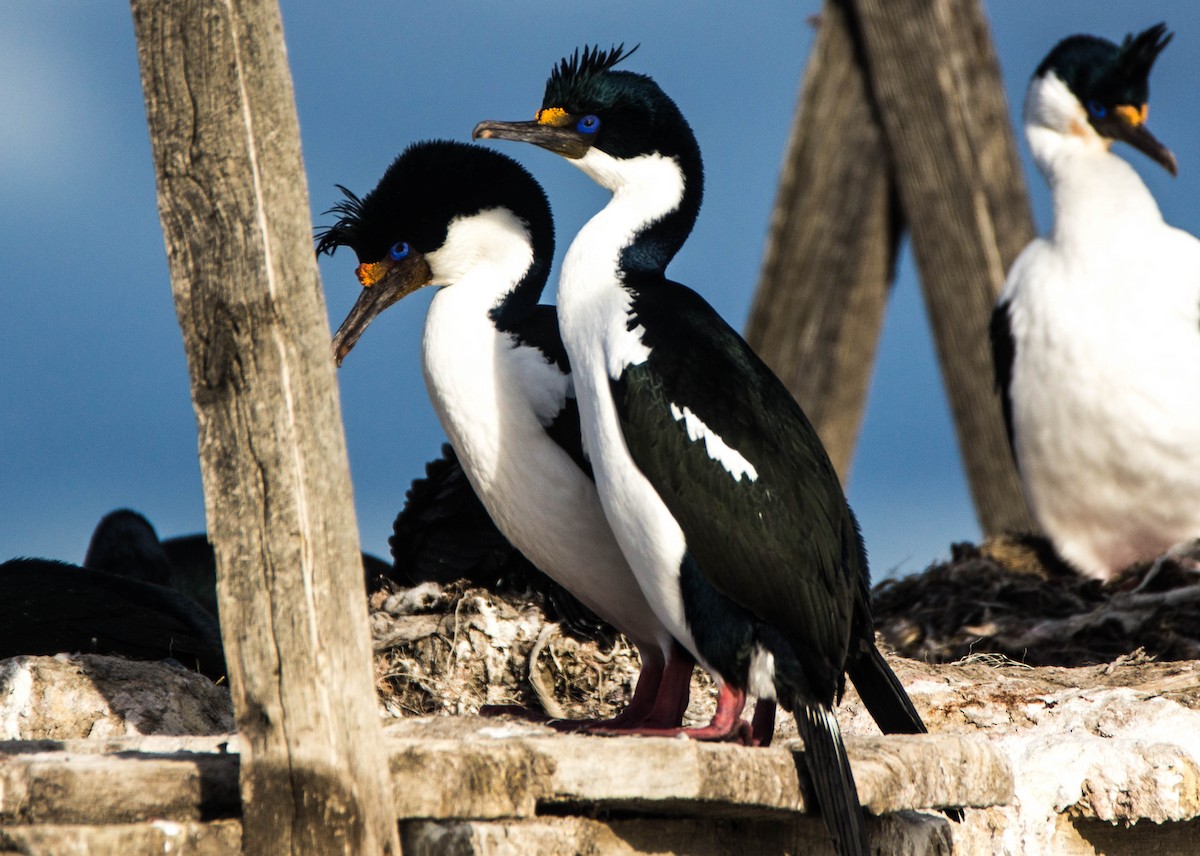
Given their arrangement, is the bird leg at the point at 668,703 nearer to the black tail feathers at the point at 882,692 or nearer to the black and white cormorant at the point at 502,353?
the black and white cormorant at the point at 502,353

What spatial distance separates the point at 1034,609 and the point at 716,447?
12.3 ft

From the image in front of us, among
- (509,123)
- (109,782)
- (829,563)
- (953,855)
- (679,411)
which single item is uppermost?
(509,123)

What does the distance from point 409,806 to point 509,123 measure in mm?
1853

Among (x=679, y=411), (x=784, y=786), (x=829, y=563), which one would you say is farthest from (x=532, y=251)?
(x=784, y=786)

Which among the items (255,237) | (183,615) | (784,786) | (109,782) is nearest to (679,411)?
(784,786)

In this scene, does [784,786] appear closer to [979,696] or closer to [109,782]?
[109,782]

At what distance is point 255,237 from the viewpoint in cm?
276

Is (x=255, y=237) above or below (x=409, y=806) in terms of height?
above

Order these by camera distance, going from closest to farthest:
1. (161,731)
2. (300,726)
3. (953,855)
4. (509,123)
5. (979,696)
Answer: (300,726) → (953,855) → (509,123) → (161,731) → (979,696)

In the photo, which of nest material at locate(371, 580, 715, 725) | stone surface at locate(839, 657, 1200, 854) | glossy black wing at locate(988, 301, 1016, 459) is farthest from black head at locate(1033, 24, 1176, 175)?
nest material at locate(371, 580, 715, 725)

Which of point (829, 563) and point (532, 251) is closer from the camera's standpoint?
point (829, 563)

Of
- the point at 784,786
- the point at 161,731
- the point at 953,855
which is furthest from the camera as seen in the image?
the point at 161,731

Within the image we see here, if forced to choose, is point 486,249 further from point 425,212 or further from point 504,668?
point 504,668

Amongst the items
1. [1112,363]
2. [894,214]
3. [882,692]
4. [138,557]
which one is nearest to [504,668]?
[882,692]
